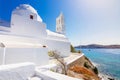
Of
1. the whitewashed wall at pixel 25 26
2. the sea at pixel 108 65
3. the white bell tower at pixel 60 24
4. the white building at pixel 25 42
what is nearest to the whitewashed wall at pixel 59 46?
the white building at pixel 25 42

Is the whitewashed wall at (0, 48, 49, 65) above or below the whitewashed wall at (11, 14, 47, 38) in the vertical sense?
below

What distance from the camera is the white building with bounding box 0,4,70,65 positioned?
24.6 feet

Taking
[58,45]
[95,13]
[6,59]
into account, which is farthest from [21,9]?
[95,13]

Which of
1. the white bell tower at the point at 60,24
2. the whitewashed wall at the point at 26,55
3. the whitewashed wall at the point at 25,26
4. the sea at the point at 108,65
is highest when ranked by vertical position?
the white bell tower at the point at 60,24

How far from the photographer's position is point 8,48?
727 centimetres

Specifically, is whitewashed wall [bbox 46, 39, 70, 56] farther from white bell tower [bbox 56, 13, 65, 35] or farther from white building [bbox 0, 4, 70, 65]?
white bell tower [bbox 56, 13, 65, 35]

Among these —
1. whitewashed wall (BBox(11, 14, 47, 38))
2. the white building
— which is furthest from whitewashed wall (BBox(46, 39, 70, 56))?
whitewashed wall (BBox(11, 14, 47, 38))

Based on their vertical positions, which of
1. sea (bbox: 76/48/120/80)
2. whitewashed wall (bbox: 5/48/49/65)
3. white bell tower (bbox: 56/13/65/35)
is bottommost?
sea (bbox: 76/48/120/80)

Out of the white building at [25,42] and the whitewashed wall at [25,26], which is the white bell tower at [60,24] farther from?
the whitewashed wall at [25,26]

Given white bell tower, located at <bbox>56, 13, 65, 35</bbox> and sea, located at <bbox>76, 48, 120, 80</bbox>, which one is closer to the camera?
white bell tower, located at <bbox>56, 13, 65, 35</bbox>

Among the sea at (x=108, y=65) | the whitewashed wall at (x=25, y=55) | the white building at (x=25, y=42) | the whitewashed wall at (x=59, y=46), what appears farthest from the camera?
the sea at (x=108, y=65)

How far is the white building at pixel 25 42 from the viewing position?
7.51 meters

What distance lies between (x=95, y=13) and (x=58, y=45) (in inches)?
416

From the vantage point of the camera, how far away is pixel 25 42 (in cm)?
1185
